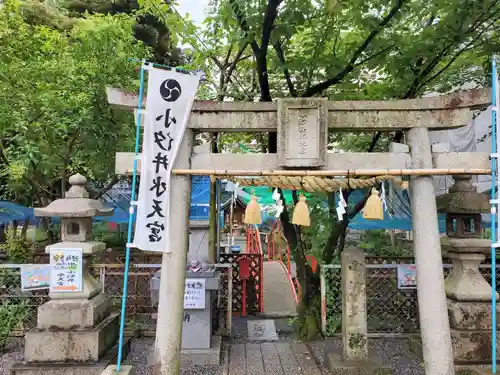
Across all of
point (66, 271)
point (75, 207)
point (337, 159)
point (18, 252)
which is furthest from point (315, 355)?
point (18, 252)

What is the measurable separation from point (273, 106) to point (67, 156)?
21.8 ft

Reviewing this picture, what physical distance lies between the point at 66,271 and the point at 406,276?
6.57 m

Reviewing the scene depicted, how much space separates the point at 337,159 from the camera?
17.2 feet

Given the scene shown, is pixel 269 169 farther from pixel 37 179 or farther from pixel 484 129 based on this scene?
pixel 484 129

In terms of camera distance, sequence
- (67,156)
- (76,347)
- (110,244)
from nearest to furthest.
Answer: (76,347)
(67,156)
(110,244)

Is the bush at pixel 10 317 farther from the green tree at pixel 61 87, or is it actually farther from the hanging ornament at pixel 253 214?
the hanging ornament at pixel 253 214

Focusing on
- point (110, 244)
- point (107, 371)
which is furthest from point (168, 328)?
point (110, 244)

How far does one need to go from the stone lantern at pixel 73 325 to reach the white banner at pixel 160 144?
225 centimetres

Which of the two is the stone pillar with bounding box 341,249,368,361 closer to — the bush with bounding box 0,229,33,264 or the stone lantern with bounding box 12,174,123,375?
the stone lantern with bounding box 12,174,123,375

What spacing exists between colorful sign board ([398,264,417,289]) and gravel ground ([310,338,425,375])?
1135 millimetres

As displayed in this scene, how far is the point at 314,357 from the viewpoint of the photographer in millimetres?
7203

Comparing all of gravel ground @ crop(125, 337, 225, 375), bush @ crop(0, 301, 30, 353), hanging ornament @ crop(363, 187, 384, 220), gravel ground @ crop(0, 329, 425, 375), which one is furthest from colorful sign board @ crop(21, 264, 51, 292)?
hanging ornament @ crop(363, 187, 384, 220)

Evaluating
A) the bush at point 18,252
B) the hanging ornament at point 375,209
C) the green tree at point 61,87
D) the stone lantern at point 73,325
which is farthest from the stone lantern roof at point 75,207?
the bush at point 18,252

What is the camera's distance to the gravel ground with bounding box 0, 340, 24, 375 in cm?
657
